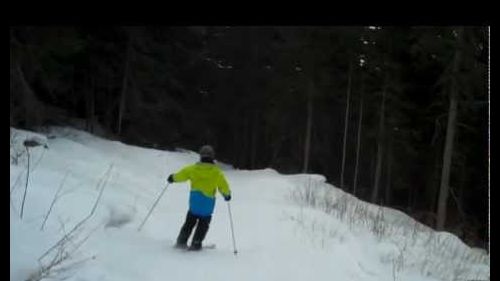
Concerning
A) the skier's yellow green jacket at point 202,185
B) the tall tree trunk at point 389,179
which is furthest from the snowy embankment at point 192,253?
the tall tree trunk at point 389,179

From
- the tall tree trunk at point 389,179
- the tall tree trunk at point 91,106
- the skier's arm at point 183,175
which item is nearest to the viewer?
the skier's arm at point 183,175

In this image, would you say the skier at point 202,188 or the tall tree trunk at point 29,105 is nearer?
the skier at point 202,188

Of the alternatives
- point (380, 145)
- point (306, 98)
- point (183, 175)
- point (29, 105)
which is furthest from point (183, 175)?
point (306, 98)

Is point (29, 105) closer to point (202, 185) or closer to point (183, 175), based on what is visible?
point (183, 175)

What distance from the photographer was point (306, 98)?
29.6m

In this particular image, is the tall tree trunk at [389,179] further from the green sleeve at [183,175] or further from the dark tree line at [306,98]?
the green sleeve at [183,175]

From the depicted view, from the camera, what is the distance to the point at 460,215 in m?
25.2

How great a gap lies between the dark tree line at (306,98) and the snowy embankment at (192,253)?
6713 millimetres

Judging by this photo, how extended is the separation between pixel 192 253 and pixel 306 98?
72.5ft

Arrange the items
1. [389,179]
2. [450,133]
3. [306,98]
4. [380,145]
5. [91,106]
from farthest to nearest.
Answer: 1. [306,98]
2. [389,179]
3. [380,145]
4. [91,106]
5. [450,133]

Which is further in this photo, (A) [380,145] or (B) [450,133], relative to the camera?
(A) [380,145]

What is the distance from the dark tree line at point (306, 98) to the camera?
2002cm

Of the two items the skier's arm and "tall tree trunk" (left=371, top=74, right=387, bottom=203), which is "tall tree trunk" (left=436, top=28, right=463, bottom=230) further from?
the skier's arm

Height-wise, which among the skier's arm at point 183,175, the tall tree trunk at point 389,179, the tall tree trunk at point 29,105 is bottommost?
the tall tree trunk at point 389,179
